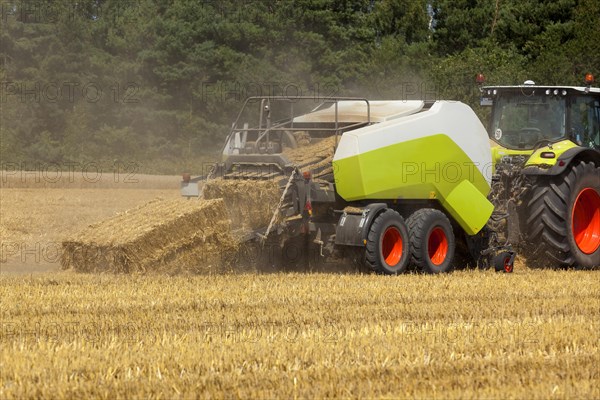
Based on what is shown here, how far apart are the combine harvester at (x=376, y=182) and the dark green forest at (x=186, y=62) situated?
21727 mm

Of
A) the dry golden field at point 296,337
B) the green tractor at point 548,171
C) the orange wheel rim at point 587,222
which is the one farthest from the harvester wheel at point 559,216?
the dry golden field at point 296,337

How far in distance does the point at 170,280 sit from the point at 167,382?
15.4 ft

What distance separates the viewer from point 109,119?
38688 millimetres

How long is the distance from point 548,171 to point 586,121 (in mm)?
1266

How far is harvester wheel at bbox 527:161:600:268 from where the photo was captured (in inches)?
479

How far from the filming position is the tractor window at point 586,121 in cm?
1270

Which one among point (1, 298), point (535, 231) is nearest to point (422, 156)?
point (535, 231)

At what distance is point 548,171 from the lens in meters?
12.1

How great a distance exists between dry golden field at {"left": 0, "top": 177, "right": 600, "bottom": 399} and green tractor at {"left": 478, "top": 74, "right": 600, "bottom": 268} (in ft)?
2.55

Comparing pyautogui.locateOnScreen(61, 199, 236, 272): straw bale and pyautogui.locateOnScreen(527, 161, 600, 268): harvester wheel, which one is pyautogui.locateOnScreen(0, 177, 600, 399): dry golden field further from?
pyautogui.locateOnScreen(527, 161, 600, 268): harvester wheel

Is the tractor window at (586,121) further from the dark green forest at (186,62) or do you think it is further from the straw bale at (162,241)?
the dark green forest at (186,62)

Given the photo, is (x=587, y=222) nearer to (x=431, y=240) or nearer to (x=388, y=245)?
(x=431, y=240)

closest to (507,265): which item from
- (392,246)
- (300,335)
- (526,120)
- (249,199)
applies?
(392,246)

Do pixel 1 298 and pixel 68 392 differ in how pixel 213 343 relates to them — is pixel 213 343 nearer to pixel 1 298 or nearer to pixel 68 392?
pixel 68 392
